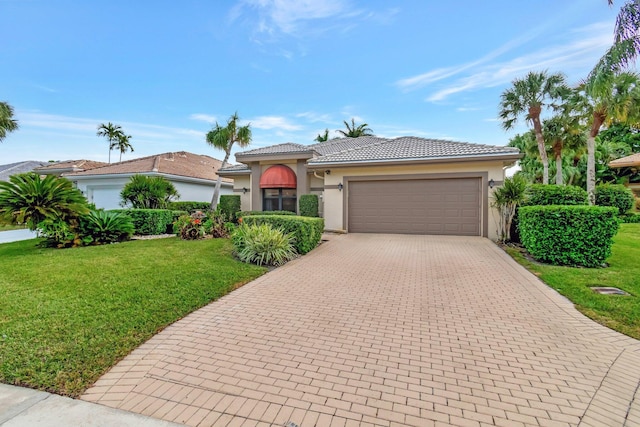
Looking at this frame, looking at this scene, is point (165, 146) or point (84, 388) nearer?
point (84, 388)

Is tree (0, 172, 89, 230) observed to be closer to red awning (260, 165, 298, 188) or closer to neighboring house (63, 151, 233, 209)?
red awning (260, 165, 298, 188)

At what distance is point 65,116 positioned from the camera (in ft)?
77.7

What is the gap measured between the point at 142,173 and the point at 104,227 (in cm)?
1019

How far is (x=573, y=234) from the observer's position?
28.6 ft

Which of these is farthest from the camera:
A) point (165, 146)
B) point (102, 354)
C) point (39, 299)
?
point (165, 146)

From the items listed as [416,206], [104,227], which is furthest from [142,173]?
[416,206]

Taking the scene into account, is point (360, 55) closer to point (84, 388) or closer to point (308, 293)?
point (308, 293)

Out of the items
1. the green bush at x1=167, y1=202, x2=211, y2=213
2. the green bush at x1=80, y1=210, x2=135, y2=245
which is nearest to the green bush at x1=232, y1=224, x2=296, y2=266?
the green bush at x1=80, y1=210, x2=135, y2=245

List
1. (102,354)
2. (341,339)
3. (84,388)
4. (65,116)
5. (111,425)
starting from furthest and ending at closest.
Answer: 1. (65,116)
2. (341,339)
3. (102,354)
4. (84,388)
5. (111,425)

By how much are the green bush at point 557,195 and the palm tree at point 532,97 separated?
14.0 m

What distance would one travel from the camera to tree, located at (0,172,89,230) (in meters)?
9.67

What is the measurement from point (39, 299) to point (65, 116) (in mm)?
25070

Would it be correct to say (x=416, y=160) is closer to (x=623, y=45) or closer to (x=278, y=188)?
(x=623, y=45)

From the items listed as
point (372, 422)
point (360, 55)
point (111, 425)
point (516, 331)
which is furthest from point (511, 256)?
point (360, 55)
